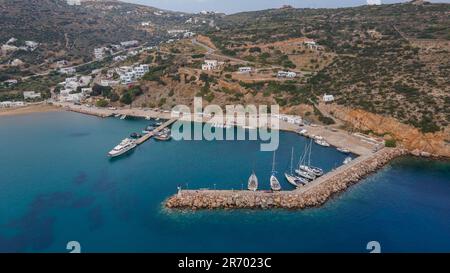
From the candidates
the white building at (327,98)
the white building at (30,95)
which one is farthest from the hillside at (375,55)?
the white building at (30,95)

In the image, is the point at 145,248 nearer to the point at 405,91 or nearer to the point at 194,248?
the point at 194,248

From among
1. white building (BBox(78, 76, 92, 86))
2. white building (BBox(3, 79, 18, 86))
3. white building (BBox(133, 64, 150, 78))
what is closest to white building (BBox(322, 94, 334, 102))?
white building (BBox(133, 64, 150, 78))

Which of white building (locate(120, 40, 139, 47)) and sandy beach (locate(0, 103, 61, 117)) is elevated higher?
white building (locate(120, 40, 139, 47))

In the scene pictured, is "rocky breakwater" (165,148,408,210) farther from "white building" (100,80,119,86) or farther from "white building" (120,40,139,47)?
"white building" (120,40,139,47)

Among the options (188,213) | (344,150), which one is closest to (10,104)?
(188,213)

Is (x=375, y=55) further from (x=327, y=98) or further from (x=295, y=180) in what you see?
(x=295, y=180)
